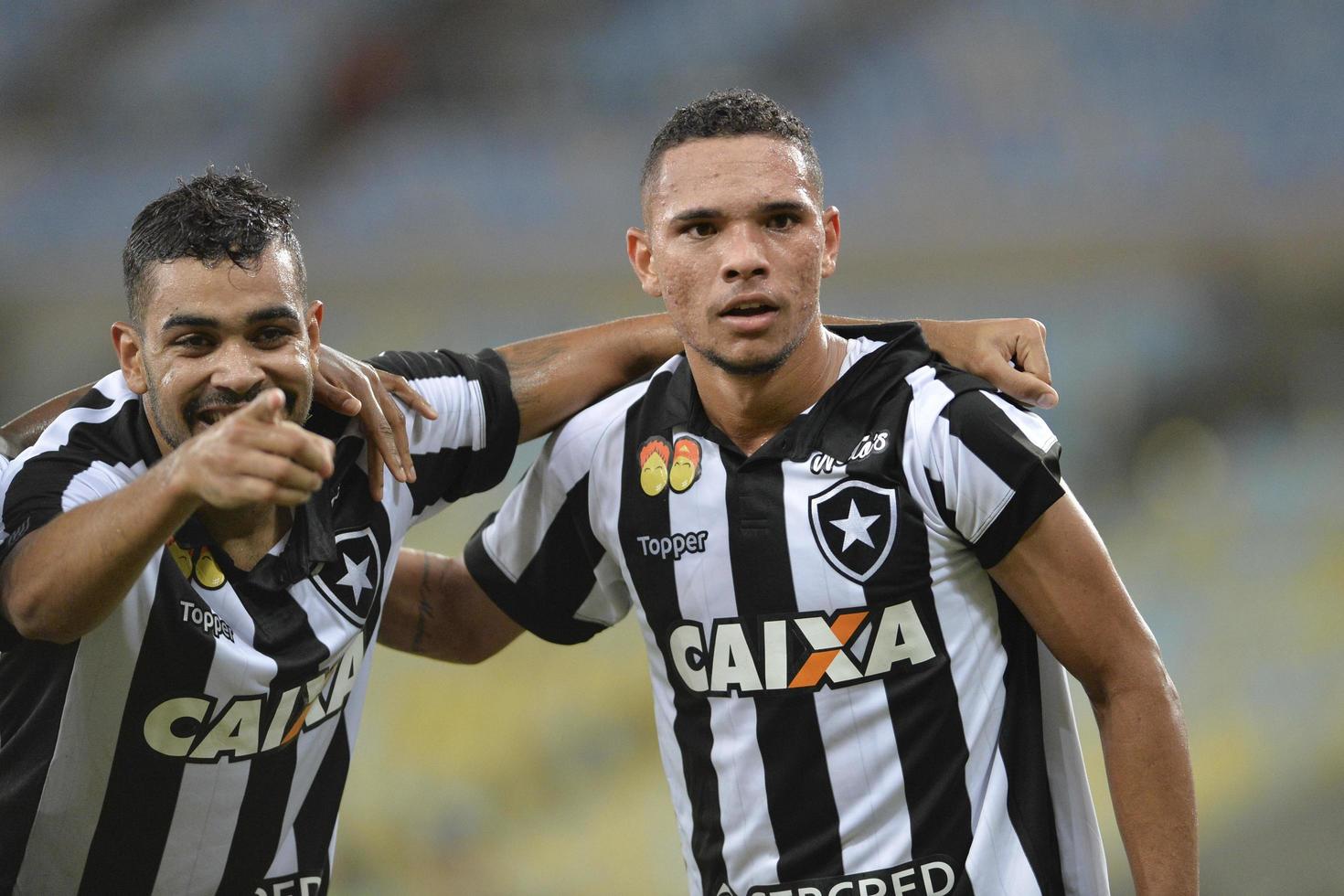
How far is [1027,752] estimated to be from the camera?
6.77 ft

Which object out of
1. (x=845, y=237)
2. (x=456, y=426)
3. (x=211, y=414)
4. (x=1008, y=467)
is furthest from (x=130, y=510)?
(x=845, y=237)

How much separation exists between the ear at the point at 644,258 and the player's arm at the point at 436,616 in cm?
72

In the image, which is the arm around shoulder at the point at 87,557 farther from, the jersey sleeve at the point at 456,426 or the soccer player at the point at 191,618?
the jersey sleeve at the point at 456,426

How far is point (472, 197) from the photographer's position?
6035 millimetres

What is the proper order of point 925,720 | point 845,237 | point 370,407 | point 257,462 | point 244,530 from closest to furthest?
point 257,462, point 925,720, point 244,530, point 370,407, point 845,237

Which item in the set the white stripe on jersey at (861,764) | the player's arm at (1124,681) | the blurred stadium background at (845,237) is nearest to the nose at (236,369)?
the white stripe on jersey at (861,764)

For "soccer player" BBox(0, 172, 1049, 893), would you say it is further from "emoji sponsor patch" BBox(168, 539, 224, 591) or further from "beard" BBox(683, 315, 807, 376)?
"beard" BBox(683, 315, 807, 376)

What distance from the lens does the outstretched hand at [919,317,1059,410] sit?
2.11 m

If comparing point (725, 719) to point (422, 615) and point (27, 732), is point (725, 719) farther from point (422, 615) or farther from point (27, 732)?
point (27, 732)

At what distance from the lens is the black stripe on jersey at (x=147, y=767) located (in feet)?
6.68

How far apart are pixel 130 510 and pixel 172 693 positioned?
490mm

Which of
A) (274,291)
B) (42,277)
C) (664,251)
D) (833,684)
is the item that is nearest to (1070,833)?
(833,684)

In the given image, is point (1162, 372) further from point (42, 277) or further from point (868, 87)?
point (42, 277)

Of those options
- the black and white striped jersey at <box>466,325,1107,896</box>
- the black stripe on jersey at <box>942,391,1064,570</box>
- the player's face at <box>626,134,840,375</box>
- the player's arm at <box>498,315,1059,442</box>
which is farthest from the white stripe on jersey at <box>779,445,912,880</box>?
the player's arm at <box>498,315,1059,442</box>
